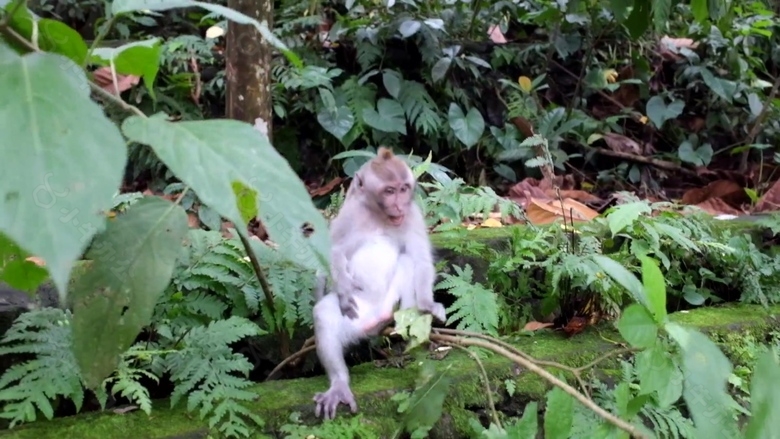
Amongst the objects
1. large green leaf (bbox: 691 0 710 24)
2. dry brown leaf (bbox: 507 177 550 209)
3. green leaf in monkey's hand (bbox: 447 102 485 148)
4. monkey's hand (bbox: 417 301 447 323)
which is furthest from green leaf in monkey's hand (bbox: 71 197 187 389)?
green leaf in monkey's hand (bbox: 447 102 485 148)

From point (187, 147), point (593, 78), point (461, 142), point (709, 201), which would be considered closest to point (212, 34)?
point (461, 142)

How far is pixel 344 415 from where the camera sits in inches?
96.8

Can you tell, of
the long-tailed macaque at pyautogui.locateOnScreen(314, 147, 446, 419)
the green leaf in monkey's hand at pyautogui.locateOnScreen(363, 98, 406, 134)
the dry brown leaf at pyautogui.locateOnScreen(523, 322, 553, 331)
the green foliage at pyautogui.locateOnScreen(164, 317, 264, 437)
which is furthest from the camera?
the green leaf in monkey's hand at pyautogui.locateOnScreen(363, 98, 406, 134)

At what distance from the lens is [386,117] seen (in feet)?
21.5

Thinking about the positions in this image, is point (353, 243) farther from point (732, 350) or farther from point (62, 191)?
point (62, 191)

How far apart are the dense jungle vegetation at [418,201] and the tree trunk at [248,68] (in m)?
0.03

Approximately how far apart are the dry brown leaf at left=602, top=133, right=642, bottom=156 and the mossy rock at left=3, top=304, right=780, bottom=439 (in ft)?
13.9

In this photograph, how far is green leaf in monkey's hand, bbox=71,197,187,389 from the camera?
1.42 m

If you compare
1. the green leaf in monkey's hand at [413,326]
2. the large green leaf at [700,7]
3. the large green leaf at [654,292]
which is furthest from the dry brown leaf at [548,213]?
the large green leaf at [654,292]

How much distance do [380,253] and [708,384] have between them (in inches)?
85.7

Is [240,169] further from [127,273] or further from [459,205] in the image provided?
[459,205]

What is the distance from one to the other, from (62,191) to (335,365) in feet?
5.85

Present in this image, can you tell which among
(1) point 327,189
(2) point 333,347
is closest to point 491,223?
(1) point 327,189

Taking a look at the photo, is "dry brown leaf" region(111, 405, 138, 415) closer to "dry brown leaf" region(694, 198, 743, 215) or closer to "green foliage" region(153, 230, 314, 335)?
"green foliage" region(153, 230, 314, 335)
